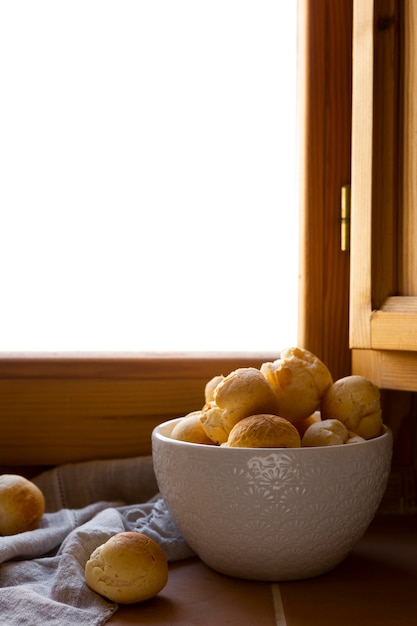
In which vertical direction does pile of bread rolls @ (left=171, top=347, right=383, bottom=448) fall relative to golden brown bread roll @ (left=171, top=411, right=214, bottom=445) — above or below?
above

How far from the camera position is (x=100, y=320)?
109 centimetres

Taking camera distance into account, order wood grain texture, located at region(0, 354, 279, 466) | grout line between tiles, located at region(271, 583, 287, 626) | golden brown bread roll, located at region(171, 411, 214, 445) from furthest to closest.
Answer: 1. wood grain texture, located at region(0, 354, 279, 466)
2. golden brown bread roll, located at region(171, 411, 214, 445)
3. grout line between tiles, located at region(271, 583, 287, 626)

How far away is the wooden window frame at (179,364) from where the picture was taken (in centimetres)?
104

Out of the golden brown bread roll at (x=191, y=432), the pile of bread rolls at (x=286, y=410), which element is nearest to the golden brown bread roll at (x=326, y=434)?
the pile of bread rolls at (x=286, y=410)

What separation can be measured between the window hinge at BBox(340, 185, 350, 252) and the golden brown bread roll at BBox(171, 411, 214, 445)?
402 millimetres

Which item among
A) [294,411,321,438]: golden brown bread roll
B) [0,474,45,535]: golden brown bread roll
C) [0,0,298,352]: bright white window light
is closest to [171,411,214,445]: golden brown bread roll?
[294,411,321,438]: golden brown bread roll

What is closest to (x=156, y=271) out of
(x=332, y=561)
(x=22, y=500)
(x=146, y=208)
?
(x=146, y=208)

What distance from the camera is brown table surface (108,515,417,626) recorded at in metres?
0.66

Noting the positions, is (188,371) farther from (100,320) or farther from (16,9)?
(16,9)

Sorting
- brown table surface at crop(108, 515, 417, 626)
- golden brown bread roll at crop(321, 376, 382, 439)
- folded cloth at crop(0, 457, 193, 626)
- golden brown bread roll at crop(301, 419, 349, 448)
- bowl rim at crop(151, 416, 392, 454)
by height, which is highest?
golden brown bread roll at crop(321, 376, 382, 439)

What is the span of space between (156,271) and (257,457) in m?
0.46

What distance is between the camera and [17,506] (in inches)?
33.2

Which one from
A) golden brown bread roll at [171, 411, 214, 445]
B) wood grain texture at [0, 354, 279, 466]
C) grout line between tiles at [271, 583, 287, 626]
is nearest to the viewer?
grout line between tiles at [271, 583, 287, 626]

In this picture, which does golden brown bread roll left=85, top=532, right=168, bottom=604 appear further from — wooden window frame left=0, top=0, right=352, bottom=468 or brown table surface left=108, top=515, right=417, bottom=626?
wooden window frame left=0, top=0, right=352, bottom=468
